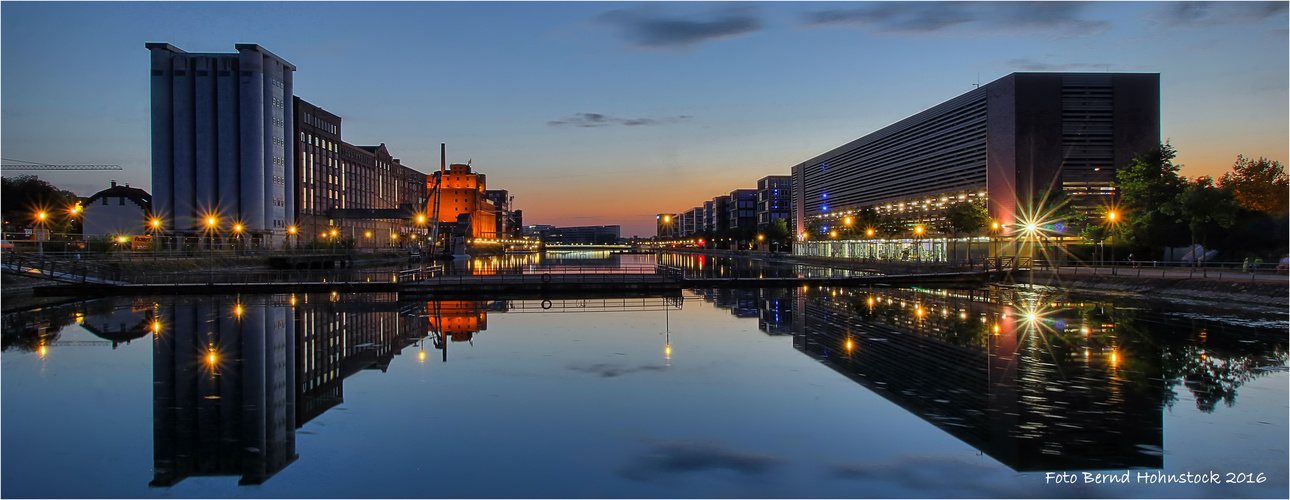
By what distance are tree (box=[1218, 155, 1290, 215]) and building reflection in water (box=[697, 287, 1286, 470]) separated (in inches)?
1763

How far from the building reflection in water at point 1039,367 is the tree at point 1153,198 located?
2551cm

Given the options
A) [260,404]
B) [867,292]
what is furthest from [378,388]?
[867,292]

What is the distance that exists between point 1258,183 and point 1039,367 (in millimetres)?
68023

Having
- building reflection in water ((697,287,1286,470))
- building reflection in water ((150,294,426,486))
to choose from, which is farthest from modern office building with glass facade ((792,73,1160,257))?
building reflection in water ((150,294,426,486))

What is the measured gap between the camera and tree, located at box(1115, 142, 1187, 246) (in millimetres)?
53438

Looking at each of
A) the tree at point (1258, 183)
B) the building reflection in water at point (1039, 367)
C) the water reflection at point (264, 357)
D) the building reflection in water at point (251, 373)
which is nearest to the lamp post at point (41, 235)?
the water reflection at point (264, 357)

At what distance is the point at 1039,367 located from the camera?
18.0 meters

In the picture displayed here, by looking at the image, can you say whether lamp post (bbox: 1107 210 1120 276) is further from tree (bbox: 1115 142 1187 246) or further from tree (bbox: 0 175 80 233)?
tree (bbox: 0 175 80 233)

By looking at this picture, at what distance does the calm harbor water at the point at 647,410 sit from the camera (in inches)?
405

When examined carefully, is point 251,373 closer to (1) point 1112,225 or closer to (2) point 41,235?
(2) point 41,235

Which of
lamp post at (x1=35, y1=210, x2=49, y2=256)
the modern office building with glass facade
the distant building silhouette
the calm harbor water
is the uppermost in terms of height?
the modern office building with glass facade

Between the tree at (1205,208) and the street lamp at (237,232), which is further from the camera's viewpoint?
the street lamp at (237,232)

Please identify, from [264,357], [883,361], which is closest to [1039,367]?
[883,361]

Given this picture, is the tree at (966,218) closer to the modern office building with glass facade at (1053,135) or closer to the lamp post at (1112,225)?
the modern office building with glass facade at (1053,135)
